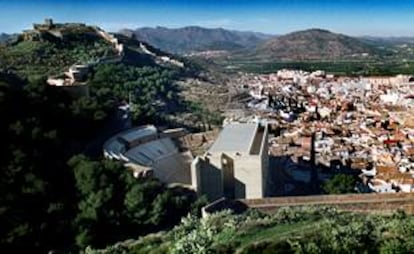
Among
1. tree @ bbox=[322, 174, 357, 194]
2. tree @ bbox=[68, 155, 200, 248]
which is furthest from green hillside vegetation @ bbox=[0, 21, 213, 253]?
tree @ bbox=[322, 174, 357, 194]

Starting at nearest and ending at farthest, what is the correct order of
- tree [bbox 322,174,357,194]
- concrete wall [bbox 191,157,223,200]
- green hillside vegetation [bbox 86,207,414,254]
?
green hillside vegetation [bbox 86,207,414,254] → concrete wall [bbox 191,157,223,200] → tree [bbox 322,174,357,194]

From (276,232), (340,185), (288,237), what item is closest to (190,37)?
(340,185)

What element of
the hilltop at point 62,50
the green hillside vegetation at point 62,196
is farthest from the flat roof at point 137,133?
the hilltop at point 62,50

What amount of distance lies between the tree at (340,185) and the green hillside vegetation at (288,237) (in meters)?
3.96

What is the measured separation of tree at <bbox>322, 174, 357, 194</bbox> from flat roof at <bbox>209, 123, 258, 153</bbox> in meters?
2.03

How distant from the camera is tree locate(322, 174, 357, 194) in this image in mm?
13250

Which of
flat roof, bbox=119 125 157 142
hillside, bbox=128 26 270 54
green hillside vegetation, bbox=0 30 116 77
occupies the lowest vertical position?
hillside, bbox=128 26 270 54

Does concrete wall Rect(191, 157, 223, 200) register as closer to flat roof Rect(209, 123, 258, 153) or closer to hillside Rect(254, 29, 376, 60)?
flat roof Rect(209, 123, 258, 153)

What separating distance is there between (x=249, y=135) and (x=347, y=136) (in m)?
7.04

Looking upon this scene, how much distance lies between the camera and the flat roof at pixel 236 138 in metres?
13.1

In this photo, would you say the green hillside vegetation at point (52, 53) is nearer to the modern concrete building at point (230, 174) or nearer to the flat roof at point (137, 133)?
the flat roof at point (137, 133)

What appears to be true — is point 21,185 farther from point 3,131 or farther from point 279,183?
point 279,183

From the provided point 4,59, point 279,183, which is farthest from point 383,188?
Answer: point 4,59

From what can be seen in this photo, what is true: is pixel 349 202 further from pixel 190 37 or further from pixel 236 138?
pixel 190 37
